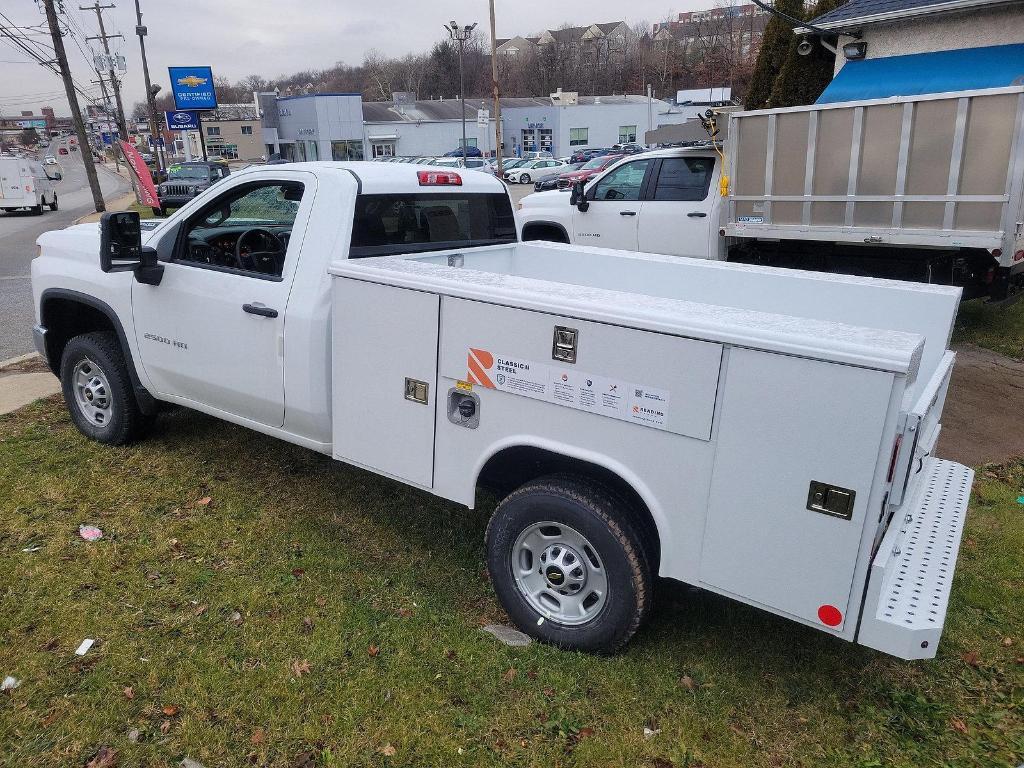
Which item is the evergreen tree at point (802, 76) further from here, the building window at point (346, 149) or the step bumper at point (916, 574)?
the building window at point (346, 149)

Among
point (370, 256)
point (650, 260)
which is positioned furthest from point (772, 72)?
point (370, 256)

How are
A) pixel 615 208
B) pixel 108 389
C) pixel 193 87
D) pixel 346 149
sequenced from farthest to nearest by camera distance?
pixel 346 149 < pixel 193 87 < pixel 615 208 < pixel 108 389

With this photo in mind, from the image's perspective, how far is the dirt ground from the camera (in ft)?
18.5

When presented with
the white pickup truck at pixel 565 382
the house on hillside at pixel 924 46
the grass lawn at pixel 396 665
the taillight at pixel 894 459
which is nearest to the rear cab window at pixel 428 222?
the white pickup truck at pixel 565 382

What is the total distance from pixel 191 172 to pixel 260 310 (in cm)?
3358

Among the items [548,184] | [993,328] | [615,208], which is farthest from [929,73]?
[548,184]

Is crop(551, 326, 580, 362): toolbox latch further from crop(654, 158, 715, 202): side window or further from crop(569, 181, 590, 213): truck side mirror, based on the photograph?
crop(569, 181, 590, 213): truck side mirror

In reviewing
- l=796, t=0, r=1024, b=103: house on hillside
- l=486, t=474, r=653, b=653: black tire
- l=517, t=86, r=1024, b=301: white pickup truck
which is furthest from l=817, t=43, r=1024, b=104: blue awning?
l=486, t=474, r=653, b=653: black tire

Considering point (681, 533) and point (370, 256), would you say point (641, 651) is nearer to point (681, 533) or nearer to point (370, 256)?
point (681, 533)

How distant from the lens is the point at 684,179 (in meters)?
9.77

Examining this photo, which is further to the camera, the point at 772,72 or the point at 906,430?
the point at 772,72

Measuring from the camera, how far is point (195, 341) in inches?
178

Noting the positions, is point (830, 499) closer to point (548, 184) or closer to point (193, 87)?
point (548, 184)

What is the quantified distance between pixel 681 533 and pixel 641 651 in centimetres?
81
